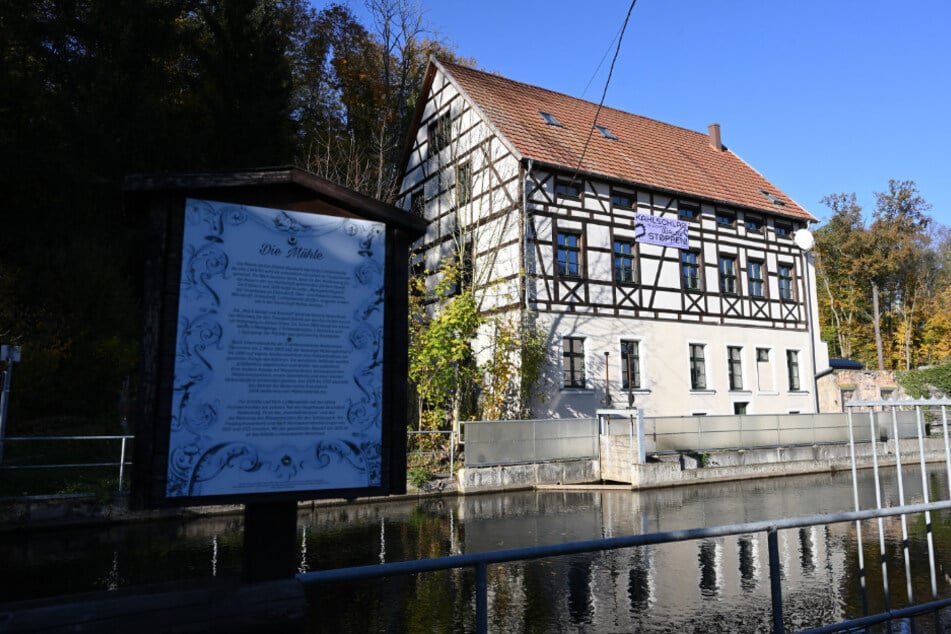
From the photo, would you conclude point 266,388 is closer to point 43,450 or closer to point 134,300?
point 43,450

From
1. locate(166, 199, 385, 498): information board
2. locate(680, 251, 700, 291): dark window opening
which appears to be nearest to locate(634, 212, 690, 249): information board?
locate(680, 251, 700, 291): dark window opening

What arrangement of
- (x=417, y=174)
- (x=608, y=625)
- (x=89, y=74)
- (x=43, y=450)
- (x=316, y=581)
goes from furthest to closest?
(x=417, y=174) → (x=89, y=74) → (x=43, y=450) → (x=608, y=625) → (x=316, y=581)

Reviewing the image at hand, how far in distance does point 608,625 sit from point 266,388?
3.72 meters

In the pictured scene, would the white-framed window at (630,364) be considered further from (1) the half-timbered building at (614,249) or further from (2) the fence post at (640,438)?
(2) the fence post at (640,438)

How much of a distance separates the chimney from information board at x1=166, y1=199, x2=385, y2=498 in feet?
104

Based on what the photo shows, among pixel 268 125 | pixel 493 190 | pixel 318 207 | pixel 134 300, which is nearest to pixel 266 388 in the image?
pixel 318 207

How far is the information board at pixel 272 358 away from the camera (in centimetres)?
339

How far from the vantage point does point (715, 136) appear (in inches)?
1267

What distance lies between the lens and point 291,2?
32.3 meters

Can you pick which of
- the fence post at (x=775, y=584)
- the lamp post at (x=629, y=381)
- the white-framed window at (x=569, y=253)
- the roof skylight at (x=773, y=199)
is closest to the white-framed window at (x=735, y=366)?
the lamp post at (x=629, y=381)

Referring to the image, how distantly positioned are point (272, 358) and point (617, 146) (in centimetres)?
2363

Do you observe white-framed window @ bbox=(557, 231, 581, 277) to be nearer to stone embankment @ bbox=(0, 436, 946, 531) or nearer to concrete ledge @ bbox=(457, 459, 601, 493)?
stone embankment @ bbox=(0, 436, 946, 531)

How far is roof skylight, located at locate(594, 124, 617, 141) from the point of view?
1011 inches

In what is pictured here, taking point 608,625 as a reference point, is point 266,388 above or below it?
above
